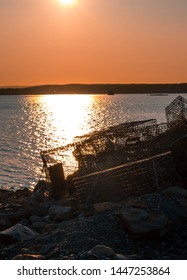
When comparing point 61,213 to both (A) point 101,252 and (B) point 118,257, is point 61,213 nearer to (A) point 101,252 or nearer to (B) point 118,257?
(A) point 101,252

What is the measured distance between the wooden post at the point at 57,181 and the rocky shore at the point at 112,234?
4019mm

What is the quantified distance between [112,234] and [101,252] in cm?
138

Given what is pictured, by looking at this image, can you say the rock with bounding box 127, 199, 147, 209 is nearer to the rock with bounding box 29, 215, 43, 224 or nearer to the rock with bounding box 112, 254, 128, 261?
the rock with bounding box 112, 254, 128, 261

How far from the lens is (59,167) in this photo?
16422 mm

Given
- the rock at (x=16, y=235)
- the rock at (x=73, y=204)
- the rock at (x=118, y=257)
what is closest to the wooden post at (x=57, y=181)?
the rock at (x=73, y=204)

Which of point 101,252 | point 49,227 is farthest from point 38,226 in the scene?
point 101,252

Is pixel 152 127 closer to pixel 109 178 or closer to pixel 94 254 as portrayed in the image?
pixel 109 178

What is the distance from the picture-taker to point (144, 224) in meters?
9.63

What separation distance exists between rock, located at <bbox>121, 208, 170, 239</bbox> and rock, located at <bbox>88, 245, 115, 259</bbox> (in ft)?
3.49

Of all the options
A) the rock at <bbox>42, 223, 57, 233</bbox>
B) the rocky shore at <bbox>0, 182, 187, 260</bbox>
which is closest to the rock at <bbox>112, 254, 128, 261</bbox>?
the rocky shore at <bbox>0, 182, 187, 260</bbox>

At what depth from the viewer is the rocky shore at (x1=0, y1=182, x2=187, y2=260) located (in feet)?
29.8

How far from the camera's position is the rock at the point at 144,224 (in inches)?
374

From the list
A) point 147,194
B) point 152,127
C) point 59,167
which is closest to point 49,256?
point 147,194
